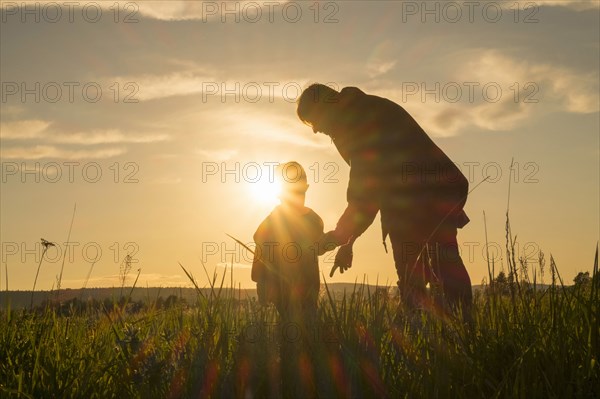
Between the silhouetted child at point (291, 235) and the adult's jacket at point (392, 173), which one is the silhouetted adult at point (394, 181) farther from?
the silhouetted child at point (291, 235)

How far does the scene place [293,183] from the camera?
8.48 metres

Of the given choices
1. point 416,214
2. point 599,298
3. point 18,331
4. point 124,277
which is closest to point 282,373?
point 124,277

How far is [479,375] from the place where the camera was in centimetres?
281

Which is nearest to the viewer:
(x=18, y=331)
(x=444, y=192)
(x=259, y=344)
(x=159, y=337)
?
(x=259, y=344)

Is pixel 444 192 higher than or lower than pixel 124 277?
higher

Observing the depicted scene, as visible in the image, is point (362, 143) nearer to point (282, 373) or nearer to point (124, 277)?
point (124, 277)

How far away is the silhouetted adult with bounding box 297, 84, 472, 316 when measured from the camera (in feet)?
20.4

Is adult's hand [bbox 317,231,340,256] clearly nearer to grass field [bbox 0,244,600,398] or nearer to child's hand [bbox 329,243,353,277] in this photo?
child's hand [bbox 329,243,353,277]

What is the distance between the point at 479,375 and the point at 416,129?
397 cm

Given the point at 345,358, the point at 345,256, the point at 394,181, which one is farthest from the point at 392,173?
the point at 345,358

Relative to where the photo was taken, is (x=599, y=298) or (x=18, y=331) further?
(x=18, y=331)

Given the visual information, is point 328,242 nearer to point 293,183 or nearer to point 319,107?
point 319,107

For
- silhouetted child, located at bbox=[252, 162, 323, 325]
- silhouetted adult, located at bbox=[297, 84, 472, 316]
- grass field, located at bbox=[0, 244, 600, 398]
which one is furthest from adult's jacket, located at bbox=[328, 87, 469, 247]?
grass field, located at bbox=[0, 244, 600, 398]

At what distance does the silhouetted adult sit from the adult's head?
1 centimetres
